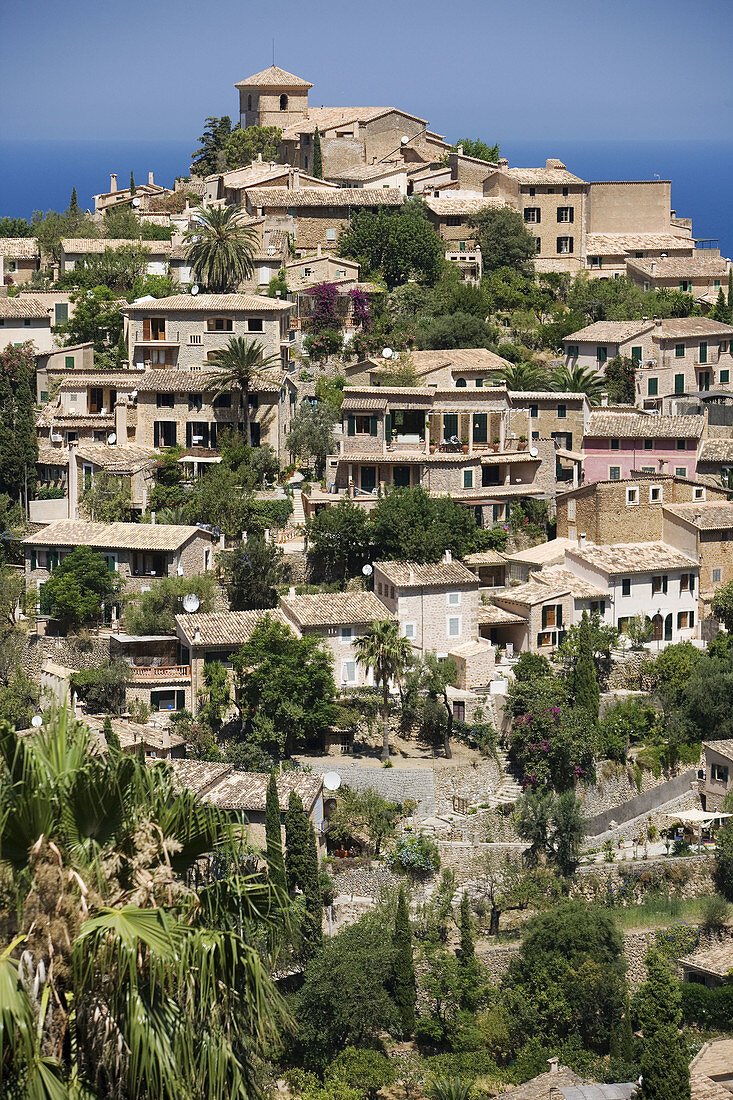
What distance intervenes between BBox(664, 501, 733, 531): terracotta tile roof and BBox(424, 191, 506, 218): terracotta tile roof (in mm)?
22598

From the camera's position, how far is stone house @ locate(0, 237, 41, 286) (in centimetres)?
6669

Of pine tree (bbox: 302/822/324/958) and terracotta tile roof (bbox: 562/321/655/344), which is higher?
terracotta tile roof (bbox: 562/321/655/344)

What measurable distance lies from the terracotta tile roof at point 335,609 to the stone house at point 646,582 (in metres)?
5.90

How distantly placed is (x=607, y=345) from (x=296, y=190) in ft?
52.0

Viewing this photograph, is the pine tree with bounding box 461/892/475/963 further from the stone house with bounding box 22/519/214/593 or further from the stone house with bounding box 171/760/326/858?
the stone house with bounding box 22/519/214/593

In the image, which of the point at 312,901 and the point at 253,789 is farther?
the point at 253,789

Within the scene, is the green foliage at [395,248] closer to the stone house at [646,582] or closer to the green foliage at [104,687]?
the stone house at [646,582]

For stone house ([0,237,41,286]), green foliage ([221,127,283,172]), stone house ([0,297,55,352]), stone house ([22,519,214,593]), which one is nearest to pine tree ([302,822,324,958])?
stone house ([22,519,214,593])

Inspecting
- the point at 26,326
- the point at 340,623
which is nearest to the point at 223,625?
the point at 340,623

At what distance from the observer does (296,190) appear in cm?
6638

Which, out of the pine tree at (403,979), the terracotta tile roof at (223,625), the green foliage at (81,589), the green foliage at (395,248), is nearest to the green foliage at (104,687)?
the terracotta tile roof at (223,625)

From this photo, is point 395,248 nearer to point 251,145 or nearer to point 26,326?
point 26,326

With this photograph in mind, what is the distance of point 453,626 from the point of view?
4281 cm

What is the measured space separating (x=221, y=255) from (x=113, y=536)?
15.8 m
